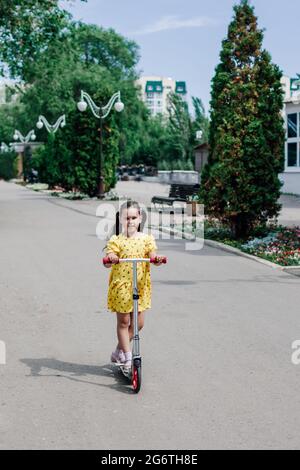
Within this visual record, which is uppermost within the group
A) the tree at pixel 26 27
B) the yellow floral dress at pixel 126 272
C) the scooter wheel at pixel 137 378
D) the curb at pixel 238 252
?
the tree at pixel 26 27

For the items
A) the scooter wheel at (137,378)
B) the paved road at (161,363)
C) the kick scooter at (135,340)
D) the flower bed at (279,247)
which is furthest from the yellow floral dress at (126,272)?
the flower bed at (279,247)

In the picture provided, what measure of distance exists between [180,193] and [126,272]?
23.6 meters

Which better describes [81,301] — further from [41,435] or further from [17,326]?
[41,435]

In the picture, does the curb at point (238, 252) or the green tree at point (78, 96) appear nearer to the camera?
the curb at point (238, 252)

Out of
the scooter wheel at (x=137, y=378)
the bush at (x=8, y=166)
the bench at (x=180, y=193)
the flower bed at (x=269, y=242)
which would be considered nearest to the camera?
the scooter wheel at (x=137, y=378)

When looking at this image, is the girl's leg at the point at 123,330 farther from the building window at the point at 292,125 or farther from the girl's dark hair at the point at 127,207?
the building window at the point at 292,125

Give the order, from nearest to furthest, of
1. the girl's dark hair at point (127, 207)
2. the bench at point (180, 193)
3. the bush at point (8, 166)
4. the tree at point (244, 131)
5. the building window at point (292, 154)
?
the girl's dark hair at point (127, 207) → the tree at point (244, 131) → the bench at point (180, 193) → the building window at point (292, 154) → the bush at point (8, 166)

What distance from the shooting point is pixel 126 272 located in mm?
6434

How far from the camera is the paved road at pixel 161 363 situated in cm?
521

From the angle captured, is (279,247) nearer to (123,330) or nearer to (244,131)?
(244,131)

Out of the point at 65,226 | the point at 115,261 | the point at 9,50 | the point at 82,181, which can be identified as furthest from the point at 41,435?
the point at 82,181

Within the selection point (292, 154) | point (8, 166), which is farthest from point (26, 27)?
point (8, 166)

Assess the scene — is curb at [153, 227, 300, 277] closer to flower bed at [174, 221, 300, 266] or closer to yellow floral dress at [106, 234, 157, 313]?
flower bed at [174, 221, 300, 266]

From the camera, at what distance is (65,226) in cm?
2198
